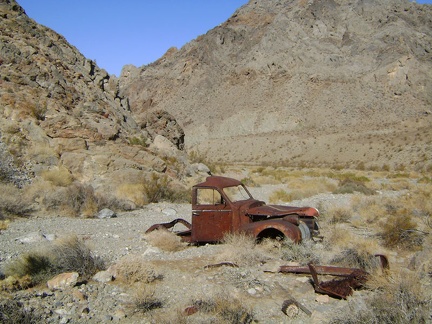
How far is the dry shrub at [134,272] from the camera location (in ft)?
21.4

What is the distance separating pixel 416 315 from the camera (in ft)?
14.2

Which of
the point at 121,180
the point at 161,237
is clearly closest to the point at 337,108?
the point at 121,180

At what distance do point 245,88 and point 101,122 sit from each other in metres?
66.1

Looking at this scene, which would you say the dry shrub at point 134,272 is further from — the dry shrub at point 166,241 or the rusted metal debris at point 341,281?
the rusted metal debris at point 341,281

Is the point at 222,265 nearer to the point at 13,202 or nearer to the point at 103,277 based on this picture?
the point at 103,277

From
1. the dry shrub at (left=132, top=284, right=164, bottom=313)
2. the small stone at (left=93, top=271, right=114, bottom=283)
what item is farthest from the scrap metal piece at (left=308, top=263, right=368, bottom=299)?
the small stone at (left=93, top=271, right=114, bottom=283)

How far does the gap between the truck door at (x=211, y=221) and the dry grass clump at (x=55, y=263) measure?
2473 millimetres

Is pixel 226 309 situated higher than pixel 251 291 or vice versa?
pixel 226 309

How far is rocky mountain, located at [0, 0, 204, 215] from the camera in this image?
615 inches

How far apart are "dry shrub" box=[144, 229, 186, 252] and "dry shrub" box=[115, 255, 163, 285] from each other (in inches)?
92.8

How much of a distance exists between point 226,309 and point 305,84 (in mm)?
75950

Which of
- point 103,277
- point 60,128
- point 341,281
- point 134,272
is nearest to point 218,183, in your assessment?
point 134,272

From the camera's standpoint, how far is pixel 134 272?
656cm

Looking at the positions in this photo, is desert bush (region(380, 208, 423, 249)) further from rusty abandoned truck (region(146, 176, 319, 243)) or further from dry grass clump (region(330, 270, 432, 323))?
dry grass clump (region(330, 270, 432, 323))
